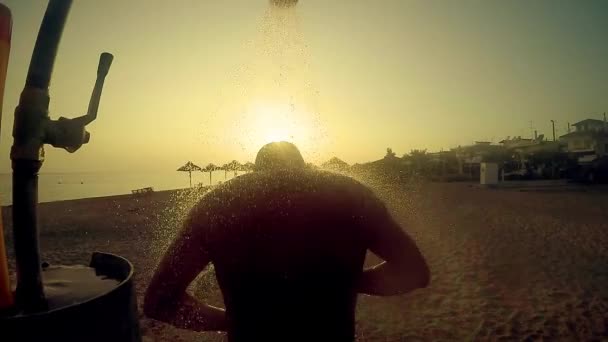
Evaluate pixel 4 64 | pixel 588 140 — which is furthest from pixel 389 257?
pixel 588 140

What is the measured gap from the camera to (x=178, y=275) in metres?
1.42

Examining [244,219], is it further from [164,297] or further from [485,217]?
[485,217]

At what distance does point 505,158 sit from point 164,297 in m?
53.9

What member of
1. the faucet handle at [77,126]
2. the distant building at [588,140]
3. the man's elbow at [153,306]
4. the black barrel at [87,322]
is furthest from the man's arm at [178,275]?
the distant building at [588,140]

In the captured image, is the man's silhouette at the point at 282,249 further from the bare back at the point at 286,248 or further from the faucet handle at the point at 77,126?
the faucet handle at the point at 77,126

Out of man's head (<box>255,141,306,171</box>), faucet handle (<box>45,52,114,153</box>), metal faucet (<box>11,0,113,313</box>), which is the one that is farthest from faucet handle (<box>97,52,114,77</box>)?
man's head (<box>255,141,306,171</box>)

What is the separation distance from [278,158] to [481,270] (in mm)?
8332

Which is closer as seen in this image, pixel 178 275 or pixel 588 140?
pixel 178 275

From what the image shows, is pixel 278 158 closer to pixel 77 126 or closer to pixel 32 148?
pixel 77 126

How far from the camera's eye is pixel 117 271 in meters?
1.24

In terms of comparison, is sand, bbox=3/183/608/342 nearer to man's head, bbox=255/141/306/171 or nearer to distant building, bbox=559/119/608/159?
man's head, bbox=255/141/306/171

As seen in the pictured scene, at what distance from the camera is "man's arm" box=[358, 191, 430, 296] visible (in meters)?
1.41

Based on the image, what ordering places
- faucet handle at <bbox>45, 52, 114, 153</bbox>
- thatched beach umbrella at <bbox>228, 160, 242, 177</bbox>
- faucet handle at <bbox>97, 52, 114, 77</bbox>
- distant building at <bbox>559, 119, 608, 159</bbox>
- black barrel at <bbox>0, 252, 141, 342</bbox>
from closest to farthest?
1. black barrel at <bbox>0, 252, 141, 342</bbox>
2. faucet handle at <bbox>45, 52, 114, 153</bbox>
3. faucet handle at <bbox>97, 52, 114, 77</bbox>
4. thatched beach umbrella at <bbox>228, 160, 242, 177</bbox>
5. distant building at <bbox>559, 119, 608, 159</bbox>

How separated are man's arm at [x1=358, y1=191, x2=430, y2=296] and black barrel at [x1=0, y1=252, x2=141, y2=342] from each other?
82 centimetres
